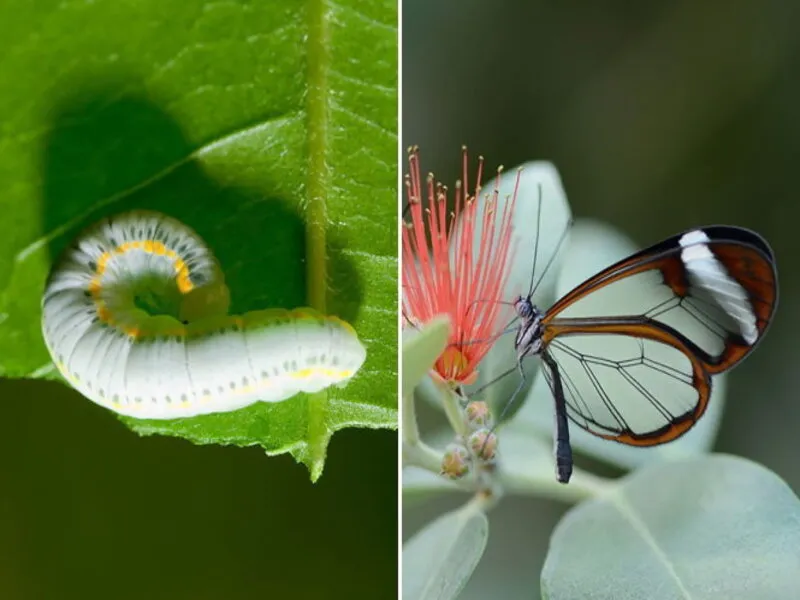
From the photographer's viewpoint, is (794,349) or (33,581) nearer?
(794,349)

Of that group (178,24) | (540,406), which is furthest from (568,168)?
(178,24)

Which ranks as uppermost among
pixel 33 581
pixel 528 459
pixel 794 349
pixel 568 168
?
pixel 568 168

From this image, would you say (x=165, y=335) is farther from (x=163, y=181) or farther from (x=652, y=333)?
(x=652, y=333)

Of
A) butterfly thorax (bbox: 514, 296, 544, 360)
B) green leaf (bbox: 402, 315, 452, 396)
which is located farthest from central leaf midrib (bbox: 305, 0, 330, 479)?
butterfly thorax (bbox: 514, 296, 544, 360)

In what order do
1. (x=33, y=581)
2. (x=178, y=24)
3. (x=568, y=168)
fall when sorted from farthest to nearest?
(x=33, y=581), (x=568, y=168), (x=178, y=24)

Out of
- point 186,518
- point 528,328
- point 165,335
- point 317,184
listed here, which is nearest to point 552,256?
point 528,328

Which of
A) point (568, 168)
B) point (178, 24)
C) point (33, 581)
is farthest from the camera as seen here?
point (33, 581)

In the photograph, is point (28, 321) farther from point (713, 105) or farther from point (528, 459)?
point (713, 105)
